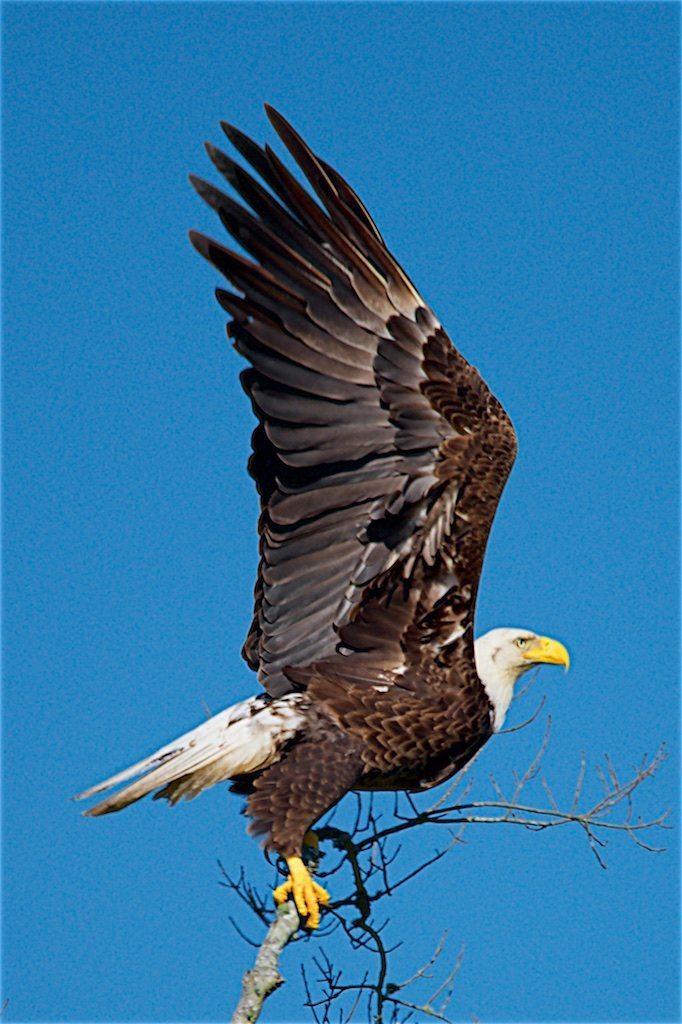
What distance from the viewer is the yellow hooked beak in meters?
5.80

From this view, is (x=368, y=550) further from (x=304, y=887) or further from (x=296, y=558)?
(x=304, y=887)

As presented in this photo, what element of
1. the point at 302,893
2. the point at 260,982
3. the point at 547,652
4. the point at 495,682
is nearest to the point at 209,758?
the point at 302,893

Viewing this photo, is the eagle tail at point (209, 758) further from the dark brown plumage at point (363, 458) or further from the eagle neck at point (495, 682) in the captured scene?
the eagle neck at point (495, 682)

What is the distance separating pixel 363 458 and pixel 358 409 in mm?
175

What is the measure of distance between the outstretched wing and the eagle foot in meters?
0.76

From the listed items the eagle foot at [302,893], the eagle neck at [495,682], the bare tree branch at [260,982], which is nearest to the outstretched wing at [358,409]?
the eagle neck at [495,682]

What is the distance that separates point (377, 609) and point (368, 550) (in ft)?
0.73

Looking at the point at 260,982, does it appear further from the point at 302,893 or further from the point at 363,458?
the point at 363,458

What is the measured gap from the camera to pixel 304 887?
486cm

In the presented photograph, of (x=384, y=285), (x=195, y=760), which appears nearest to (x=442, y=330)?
→ (x=384, y=285)

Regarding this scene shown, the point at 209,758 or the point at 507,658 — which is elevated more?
the point at 507,658

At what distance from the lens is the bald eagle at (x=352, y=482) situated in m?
5.23

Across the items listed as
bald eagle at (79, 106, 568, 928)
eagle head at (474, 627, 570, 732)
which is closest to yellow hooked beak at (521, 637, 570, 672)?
eagle head at (474, 627, 570, 732)

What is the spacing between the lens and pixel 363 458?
5.27m
